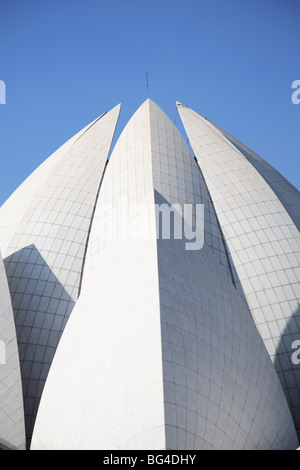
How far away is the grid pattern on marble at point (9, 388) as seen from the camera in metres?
20.5

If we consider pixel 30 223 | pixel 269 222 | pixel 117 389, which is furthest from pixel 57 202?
pixel 117 389

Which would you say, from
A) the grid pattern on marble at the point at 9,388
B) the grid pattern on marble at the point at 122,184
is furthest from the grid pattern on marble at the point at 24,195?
the grid pattern on marble at the point at 9,388

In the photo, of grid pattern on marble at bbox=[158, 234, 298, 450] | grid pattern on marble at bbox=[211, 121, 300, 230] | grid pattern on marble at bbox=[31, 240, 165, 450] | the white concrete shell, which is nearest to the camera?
grid pattern on marble at bbox=[31, 240, 165, 450]

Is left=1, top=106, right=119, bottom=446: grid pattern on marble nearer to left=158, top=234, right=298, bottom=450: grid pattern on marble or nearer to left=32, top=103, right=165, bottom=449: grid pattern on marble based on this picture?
left=32, top=103, right=165, bottom=449: grid pattern on marble

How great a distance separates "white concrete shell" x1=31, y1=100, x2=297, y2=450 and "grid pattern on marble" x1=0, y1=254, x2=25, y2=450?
3.61ft

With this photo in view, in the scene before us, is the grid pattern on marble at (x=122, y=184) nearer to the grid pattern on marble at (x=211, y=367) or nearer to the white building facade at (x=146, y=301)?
the white building facade at (x=146, y=301)

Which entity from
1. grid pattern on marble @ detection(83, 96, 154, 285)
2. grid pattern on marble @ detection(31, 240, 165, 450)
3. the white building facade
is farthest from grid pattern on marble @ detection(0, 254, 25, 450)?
grid pattern on marble @ detection(83, 96, 154, 285)

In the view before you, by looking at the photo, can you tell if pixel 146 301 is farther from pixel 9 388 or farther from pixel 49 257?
pixel 49 257

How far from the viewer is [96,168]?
31688 millimetres

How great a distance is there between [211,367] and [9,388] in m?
7.31

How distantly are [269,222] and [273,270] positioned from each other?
2631 millimetres

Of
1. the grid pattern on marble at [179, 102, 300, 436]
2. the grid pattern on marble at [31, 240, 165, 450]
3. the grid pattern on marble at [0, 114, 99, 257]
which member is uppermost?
the grid pattern on marble at [0, 114, 99, 257]

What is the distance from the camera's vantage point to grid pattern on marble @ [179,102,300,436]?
25281 mm
